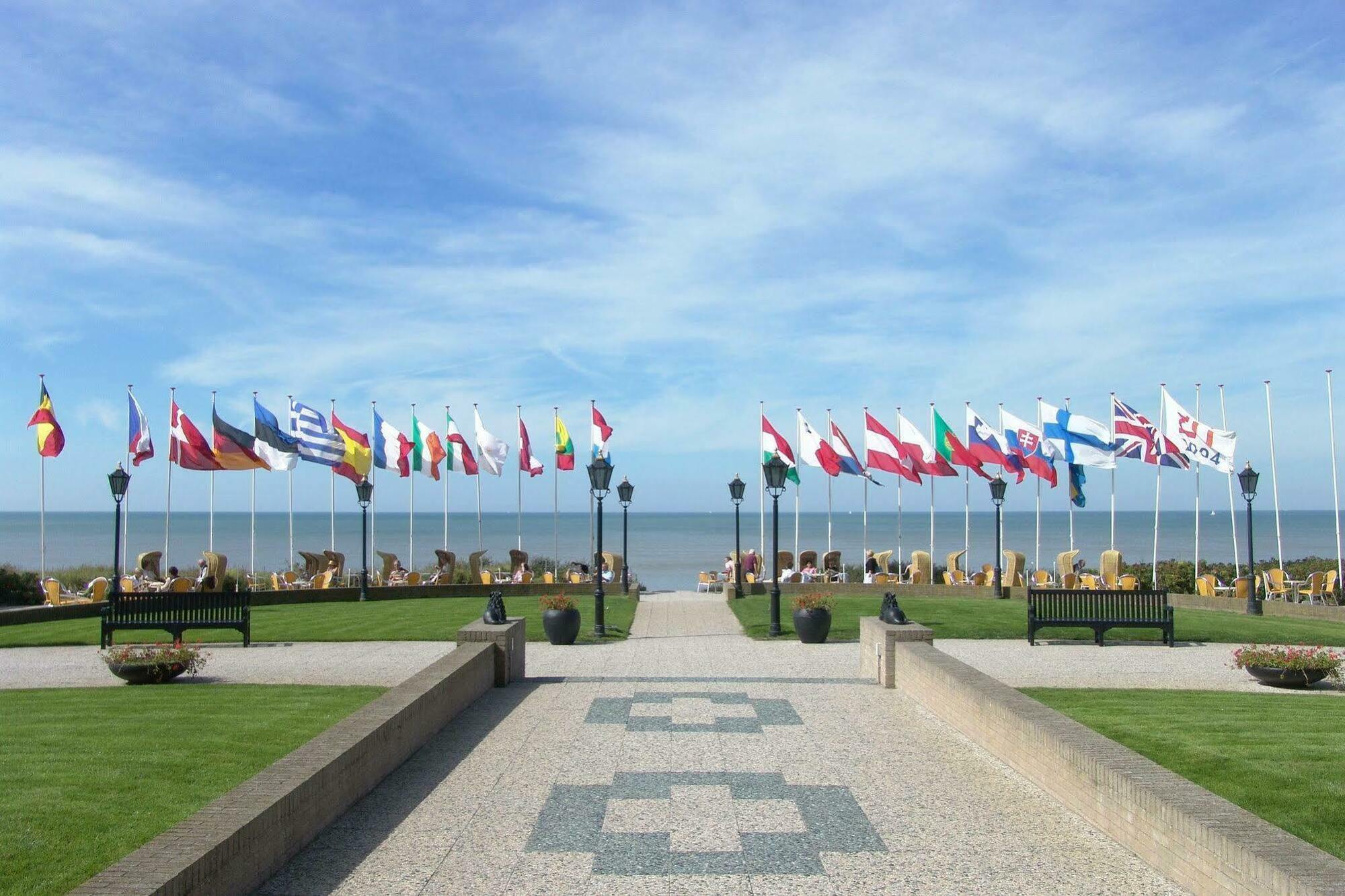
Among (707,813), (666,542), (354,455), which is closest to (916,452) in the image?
(354,455)

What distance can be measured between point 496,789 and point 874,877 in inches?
130

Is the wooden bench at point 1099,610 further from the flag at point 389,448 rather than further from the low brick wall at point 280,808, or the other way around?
the flag at point 389,448

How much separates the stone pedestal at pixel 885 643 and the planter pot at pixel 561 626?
19.9ft

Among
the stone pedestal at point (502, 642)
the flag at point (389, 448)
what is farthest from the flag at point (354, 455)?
the stone pedestal at point (502, 642)

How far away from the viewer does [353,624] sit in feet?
73.9

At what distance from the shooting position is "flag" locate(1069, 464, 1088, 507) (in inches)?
1242

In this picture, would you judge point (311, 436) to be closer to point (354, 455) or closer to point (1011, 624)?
point (354, 455)

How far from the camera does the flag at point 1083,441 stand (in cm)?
2989

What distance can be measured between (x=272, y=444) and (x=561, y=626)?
44.4ft

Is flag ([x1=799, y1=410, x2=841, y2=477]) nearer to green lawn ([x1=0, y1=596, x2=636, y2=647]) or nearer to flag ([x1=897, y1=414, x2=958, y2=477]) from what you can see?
flag ([x1=897, y1=414, x2=958, y2=477])

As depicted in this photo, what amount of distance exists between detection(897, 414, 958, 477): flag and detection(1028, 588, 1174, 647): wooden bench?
461 inches

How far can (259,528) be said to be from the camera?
167 meters

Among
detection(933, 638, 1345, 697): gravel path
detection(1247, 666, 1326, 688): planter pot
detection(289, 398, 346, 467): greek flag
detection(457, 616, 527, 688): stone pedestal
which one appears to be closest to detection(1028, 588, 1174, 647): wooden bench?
detection(933, 638, 1345, 697): gravel path

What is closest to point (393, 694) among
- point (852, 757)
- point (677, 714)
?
point (677, 714)
